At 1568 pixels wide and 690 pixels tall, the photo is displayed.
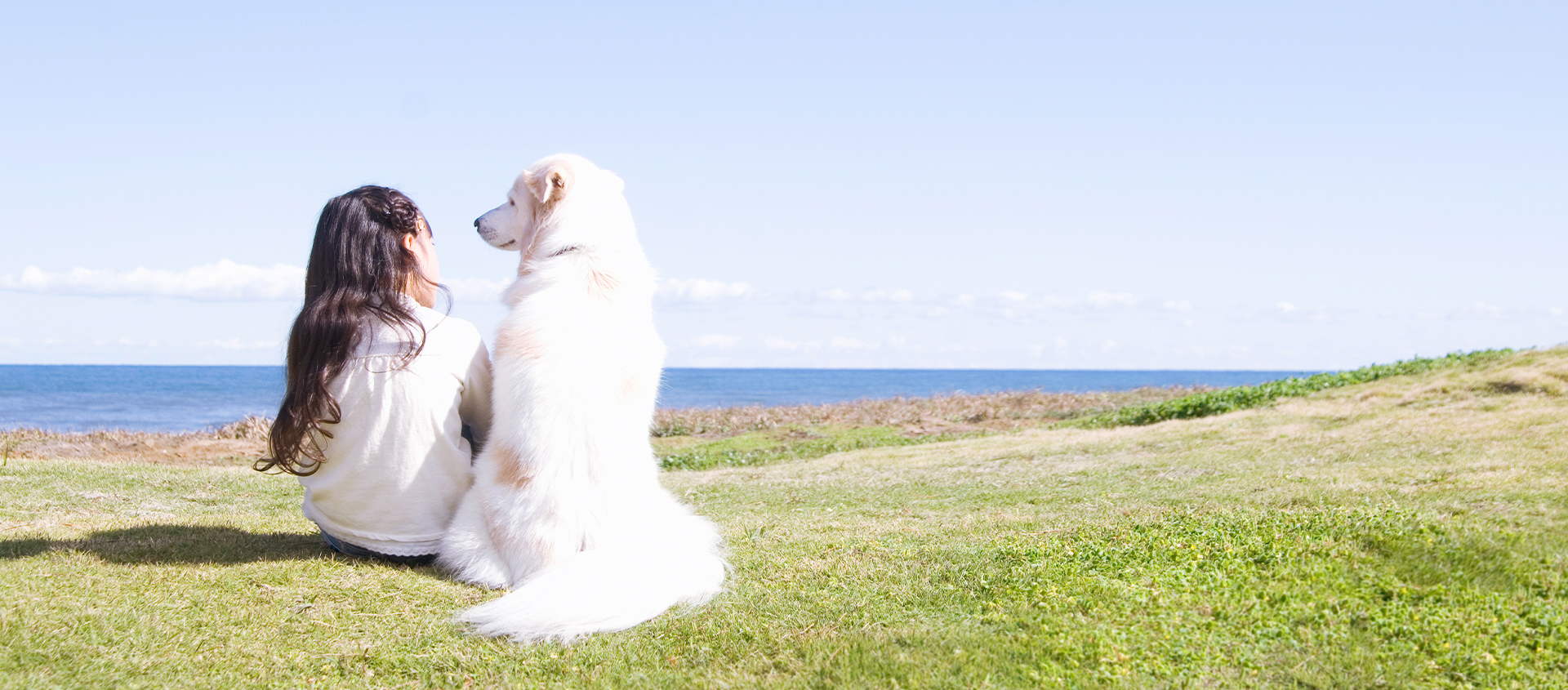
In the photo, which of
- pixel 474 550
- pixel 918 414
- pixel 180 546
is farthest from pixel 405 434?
pixel 918 414

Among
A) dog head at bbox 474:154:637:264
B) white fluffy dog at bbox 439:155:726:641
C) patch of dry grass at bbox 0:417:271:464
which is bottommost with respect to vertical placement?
patch of dry grass at bbox 0:417:271:464

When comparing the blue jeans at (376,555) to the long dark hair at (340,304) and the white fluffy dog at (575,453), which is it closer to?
the white fluffy dog at (575,453)

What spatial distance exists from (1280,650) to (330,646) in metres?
3.75

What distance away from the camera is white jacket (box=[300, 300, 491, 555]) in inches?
181

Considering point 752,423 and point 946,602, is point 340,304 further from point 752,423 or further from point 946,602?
point 752,423

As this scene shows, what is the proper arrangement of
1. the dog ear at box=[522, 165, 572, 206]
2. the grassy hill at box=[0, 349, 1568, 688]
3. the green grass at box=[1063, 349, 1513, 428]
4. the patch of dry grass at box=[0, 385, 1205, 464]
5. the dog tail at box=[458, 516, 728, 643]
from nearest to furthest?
the grassy hill at box=[0, 349, 1568, 688], the dog tail at box=[458, 516, 728, 643], the dog ear at box=[522, 165, 572, 206], the patch of dry grass at box=[0, 385, 1205, 464], the green grass at box=[1063, 349, 1513, 428]

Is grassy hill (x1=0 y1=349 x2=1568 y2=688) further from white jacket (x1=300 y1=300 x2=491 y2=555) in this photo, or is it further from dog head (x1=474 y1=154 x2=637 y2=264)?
dog head (x1=474 y1=154 x2=637 y2=264)

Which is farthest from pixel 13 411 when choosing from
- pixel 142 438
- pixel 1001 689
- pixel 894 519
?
pixel 1001 689

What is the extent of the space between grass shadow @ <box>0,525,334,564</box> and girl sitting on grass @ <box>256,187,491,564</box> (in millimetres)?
689

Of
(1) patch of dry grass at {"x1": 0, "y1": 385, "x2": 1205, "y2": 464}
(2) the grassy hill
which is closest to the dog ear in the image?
(2) the grassy hill

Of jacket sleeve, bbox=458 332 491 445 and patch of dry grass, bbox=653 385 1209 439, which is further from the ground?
jacket sleeve, bbox=458 332 491 445

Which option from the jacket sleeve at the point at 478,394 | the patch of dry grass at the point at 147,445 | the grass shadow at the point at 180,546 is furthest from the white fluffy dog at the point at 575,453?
the patch of dry grass at the point at 147,445

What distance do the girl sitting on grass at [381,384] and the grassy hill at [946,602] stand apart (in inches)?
14.8

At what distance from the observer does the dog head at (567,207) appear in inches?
182
